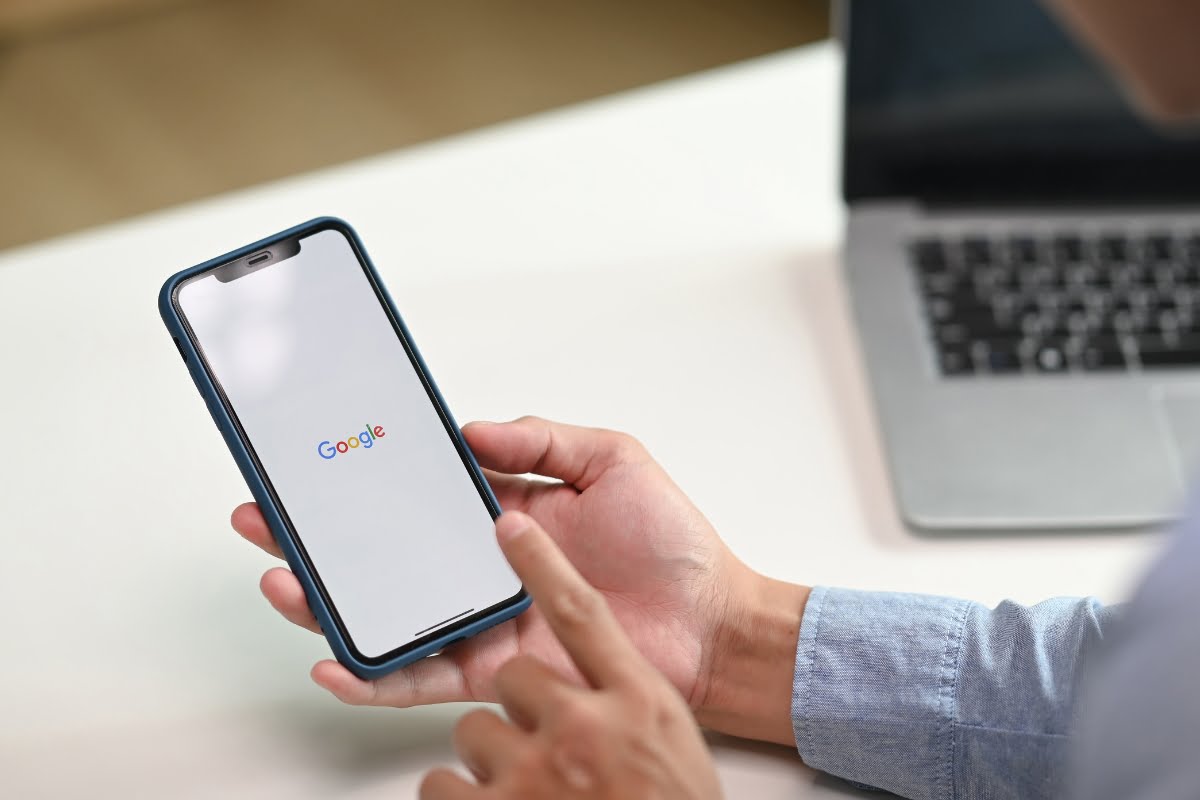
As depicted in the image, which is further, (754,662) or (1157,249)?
(1157,249)

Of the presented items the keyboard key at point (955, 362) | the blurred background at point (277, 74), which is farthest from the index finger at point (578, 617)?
the blurred background at point (277, 74)

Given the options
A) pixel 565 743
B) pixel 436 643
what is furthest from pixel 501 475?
pixel 565 743

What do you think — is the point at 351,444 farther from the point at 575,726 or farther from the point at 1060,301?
the point at 1060,301

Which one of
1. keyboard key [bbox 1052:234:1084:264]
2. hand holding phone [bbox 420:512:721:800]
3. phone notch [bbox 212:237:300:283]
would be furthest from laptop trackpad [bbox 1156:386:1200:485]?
phone notch [bbox 212:237:300:283]

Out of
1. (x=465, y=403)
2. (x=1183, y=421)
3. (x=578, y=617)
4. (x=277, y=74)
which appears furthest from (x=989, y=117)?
(x=277, y=74)

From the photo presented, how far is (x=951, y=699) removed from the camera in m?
0.60

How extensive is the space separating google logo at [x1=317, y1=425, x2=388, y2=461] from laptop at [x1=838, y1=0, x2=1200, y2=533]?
299mm

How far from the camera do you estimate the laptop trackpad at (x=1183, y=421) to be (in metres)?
0.72

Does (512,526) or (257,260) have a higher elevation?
(257,260)

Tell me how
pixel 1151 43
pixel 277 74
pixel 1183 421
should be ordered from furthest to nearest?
pixel 277 74, pixel 1183 421, pixel 1151 43

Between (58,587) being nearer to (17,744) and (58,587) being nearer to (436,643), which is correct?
(17,744)

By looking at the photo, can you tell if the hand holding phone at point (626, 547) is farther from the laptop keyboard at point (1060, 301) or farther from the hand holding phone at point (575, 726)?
the laptop keyboard at point (1060, 301)

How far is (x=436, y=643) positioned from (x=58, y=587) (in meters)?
0.23

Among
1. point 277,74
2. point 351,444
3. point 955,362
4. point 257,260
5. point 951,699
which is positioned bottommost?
point 951,699
